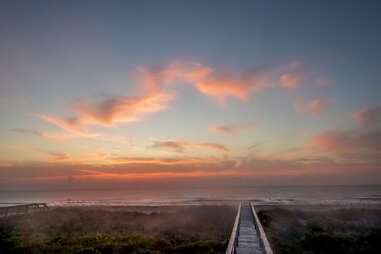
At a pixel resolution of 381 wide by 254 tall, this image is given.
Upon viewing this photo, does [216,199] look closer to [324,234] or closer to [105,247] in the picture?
[324,234]

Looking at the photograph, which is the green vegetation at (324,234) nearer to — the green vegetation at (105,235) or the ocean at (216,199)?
the green vegetation at (105,235)

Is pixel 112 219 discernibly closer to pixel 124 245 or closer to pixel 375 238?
pixel 124 245

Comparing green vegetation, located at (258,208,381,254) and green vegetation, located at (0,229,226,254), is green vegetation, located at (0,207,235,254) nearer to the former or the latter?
green vegetation, located at (0,229,226,254)

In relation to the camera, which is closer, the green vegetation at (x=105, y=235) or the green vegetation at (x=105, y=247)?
the green vegetation at (x=105, y=247)

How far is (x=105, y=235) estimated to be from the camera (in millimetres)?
17672

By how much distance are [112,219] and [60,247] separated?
13947 mm

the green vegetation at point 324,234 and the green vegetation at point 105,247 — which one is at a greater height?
the green vegetation at point 105,247

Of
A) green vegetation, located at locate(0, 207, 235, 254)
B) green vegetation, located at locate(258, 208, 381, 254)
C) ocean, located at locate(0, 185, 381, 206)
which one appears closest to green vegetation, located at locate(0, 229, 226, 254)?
green vegetation, located at locate(0, 207, 235, 254)

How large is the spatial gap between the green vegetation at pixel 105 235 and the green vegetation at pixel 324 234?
3.77 m

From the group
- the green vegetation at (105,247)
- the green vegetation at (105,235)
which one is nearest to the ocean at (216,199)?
the green vegetation at (105,235)

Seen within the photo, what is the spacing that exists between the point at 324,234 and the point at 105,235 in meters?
15.3

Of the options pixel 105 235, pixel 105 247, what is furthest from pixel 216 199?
pixel 105 247

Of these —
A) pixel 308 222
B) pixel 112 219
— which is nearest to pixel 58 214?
pixel 112 219

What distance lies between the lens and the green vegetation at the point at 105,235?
43.2 ft
